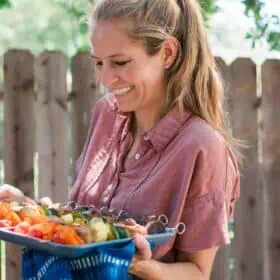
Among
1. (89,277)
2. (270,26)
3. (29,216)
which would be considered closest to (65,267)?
(89,277)

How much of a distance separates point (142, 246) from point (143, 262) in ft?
0.28

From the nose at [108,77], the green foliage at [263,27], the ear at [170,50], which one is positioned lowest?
the nose at [108,77]

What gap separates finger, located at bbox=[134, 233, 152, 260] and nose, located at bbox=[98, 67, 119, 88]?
16.3 inches

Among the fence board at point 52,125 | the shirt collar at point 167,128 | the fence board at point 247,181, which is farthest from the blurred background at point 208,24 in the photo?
the shirt collar at point 167,128

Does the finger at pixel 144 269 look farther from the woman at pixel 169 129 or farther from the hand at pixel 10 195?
the hand at pixel 10 195

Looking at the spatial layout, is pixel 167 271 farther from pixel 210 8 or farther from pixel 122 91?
pixel 210 8

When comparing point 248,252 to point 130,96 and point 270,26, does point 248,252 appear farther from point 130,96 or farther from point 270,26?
point 130,96

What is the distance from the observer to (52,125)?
173 inches

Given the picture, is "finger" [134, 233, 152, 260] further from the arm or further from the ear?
the ear

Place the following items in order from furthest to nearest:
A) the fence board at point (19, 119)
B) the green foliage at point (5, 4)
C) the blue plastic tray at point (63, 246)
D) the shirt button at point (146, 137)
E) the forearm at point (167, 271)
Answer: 1. the green foliage at point (5, 4)
2. the fence board at point (19, 119)
3. the shirt button at point (146, 137)
4. the forearm at point (167, 271)
5. the blue plastic tray at point (63, 246)

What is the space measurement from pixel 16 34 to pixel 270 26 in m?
1.61

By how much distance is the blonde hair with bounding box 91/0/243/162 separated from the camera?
7.63 feet

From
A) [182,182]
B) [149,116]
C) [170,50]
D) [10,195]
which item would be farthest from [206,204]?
[10,195]

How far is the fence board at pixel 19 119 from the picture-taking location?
4.37m
